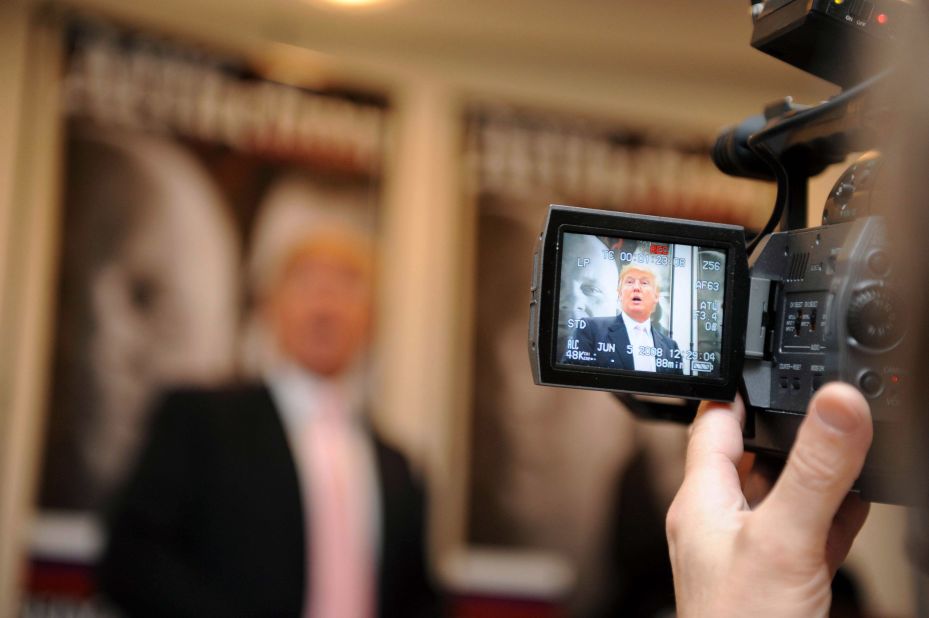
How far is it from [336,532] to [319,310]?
2.49 feet

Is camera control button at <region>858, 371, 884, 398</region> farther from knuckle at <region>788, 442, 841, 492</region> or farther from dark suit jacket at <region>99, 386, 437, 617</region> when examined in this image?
dark suit jacket at <region>99, 386, 437, 617</region>

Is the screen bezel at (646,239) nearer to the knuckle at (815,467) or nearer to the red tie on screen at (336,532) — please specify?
the knuckle at (815,467)

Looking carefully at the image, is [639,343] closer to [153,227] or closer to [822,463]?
[822,463]

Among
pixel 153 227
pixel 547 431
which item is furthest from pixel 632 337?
pixel 547 431

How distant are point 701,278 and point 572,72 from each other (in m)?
2.92

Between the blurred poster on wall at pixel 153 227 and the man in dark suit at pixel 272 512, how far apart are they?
0.30 m

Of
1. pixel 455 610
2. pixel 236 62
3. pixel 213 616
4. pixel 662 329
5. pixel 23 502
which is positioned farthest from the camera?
pixel 455 610

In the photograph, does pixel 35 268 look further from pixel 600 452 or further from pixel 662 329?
pixel 662 329

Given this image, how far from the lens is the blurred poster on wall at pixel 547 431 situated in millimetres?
3348

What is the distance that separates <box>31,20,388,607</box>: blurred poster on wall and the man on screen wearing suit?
7.47ft

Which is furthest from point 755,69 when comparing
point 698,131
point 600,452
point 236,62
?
point 236,62

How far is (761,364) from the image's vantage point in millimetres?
826

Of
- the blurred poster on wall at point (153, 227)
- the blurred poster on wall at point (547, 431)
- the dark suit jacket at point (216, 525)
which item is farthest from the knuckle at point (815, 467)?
the blurred poster on wall at point (547, 431)

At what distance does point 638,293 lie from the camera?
0.80 m
